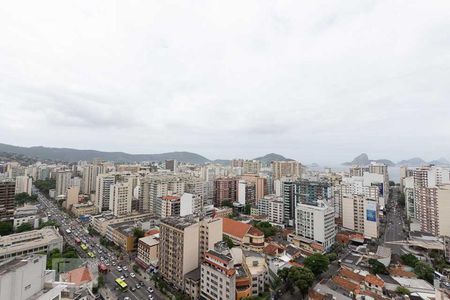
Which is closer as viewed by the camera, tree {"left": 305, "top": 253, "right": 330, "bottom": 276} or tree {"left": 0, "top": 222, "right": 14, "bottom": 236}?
tree {"left": 305, "top": 253, "right": 330, "bottom": 276}

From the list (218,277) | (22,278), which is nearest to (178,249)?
(218,277)

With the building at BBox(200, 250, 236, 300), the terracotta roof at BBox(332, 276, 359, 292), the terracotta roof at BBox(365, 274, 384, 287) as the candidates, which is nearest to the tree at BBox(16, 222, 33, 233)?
the building at BBox(200, 250, 236, 300)

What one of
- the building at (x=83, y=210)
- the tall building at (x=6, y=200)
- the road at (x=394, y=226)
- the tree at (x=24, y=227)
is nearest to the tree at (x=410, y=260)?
the road at (x=394, y=226)

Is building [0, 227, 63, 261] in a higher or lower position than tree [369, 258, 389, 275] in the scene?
higher

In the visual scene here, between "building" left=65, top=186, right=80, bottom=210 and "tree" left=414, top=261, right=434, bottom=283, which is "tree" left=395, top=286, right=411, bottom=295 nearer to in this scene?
"tree" left=414, top=261, right=434, bottom=283

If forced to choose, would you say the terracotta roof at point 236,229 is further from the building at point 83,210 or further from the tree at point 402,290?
the building at point 83,210

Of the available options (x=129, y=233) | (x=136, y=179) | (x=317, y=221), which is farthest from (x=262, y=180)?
(x=129, y=233)

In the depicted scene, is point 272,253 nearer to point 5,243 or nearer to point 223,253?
point 223,253
